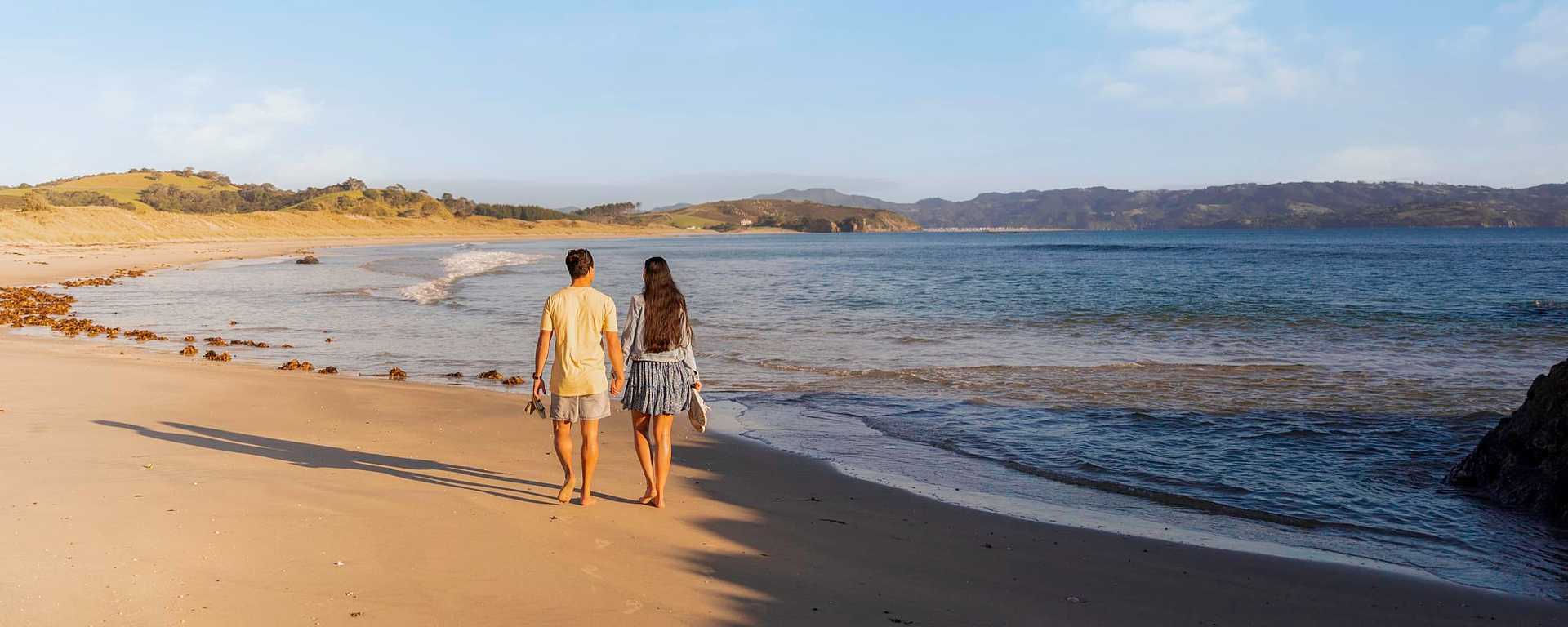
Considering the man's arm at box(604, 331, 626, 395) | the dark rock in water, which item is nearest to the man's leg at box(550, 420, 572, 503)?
the man's arm at box(604, 331, 626, 395)

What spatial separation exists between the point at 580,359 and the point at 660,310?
23.4 inches

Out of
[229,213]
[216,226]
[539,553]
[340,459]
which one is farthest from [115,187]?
[539,553]

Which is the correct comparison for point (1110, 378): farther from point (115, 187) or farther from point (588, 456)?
point (115, 187)

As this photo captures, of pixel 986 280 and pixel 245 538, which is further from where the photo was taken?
pixel 986 280

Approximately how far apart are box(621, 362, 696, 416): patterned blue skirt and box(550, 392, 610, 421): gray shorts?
186 millimetres

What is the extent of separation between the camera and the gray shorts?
6012 mm

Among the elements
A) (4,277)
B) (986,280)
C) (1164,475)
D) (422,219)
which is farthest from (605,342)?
(422,219)

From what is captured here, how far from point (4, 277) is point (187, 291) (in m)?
7.93

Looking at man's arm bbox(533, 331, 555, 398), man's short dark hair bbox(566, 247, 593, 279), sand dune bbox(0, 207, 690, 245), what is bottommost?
man's arm bbox(533, 331, 555, 398)

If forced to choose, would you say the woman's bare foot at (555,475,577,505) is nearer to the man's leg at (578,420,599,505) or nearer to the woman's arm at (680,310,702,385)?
the man's leg at (578,420,599,505)

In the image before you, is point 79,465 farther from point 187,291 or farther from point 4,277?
point 4,277

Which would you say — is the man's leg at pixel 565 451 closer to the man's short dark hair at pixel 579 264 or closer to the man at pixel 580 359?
the man at pixel 580 359

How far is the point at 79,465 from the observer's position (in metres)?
6.20

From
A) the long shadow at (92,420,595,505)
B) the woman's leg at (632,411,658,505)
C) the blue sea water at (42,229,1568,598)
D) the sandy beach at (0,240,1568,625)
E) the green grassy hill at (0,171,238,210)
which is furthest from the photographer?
the green grassy hill at (0,171,238,210)
